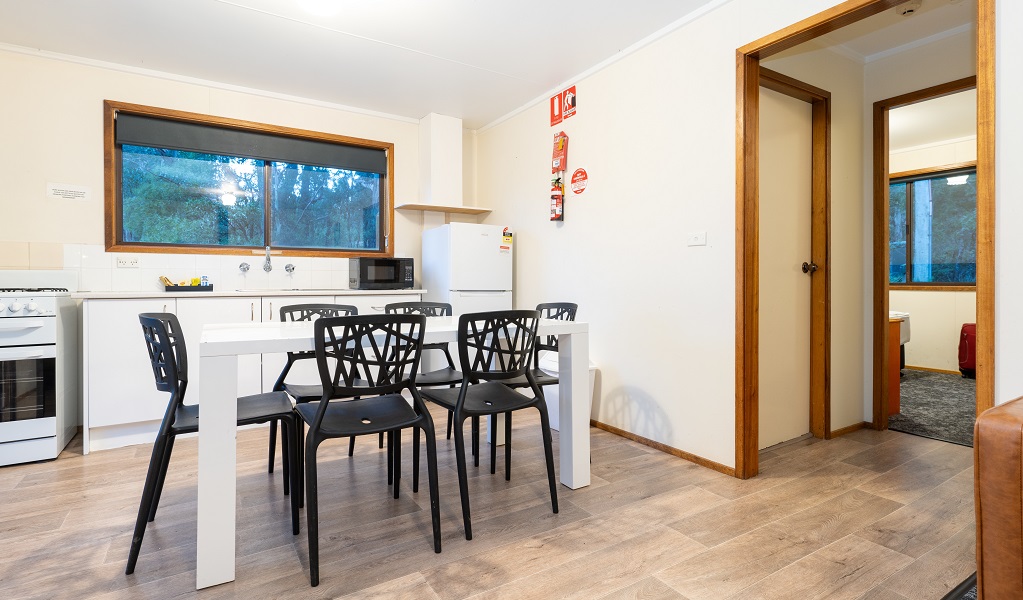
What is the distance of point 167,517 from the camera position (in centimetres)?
219

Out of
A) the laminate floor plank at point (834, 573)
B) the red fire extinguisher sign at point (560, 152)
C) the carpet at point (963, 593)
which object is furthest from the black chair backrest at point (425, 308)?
the carpet at point (963, 593)

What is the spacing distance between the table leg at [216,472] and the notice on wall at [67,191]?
279cm

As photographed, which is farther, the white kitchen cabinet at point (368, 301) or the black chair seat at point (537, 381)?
the white kitchen cabinet at point (368, 301)

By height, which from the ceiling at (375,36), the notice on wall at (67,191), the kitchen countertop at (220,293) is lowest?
the kitchen countertop at (220,293)

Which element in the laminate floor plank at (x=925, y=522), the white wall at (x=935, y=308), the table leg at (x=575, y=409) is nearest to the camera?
the laminate floor plank at (x=925, y=522)

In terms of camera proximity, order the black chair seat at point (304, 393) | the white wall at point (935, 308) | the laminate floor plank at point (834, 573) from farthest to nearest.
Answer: the white wall at point (935, 308) < the black chair seat at point (304, 393) < the laminate floor plank at point (834, 573)

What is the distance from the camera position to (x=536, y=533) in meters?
2.07

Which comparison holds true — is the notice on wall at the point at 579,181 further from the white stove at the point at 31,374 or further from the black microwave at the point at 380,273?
the white stove at the point at 31,374

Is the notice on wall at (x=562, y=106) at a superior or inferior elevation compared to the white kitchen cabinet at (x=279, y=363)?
superior

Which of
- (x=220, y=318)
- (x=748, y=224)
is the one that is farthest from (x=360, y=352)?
(x=220, y=318)

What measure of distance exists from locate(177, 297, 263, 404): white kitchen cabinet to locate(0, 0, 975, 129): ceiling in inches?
64.4

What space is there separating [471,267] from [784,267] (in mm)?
2335

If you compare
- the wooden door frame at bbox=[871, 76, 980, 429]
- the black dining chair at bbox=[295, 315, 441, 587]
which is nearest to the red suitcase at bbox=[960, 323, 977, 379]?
the wooden door frame at bbox=[871, 76, 980, 429]

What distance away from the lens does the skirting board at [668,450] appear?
277 cm
